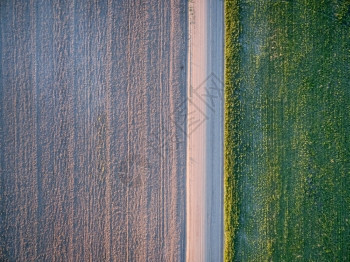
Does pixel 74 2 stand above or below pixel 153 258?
above

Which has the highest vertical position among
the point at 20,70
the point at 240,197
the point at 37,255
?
the point at 20,70

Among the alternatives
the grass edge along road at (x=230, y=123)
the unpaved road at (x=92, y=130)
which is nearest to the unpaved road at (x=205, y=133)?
the grass edge along road at (x=230, y=123)

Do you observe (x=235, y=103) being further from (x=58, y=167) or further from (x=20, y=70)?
(x=20, y=70)

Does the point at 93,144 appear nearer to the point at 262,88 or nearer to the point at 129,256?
the point at 129,256

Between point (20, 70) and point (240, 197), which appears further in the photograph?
point (20, 70)

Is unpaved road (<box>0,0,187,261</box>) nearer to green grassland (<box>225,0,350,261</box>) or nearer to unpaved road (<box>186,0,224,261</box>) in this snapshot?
unpaved road (<box>186,0,224,261</box>)

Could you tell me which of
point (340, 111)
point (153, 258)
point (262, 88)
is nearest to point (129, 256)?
point (153, 258)
